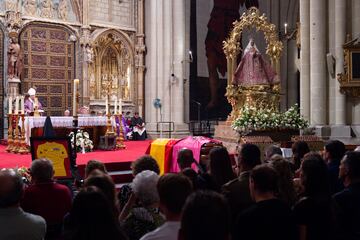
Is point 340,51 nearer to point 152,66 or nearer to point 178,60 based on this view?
point 178,60

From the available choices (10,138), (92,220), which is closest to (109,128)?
(10,138)

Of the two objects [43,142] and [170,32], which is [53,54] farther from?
[43,142]

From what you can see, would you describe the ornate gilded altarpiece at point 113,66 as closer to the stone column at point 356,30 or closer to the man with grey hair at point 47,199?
the stone column at point 356,30

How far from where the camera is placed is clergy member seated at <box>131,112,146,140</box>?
18.4 metres

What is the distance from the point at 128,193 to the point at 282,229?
5.16 ft

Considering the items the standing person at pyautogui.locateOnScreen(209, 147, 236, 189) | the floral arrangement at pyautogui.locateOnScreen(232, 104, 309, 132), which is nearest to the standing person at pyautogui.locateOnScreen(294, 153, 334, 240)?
the standing person at pyautogui.locateOnScreen(209, 147, 236, 189)

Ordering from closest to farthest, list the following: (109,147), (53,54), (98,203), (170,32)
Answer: (98,203) < (109,147) < (53,54) < (170,32)

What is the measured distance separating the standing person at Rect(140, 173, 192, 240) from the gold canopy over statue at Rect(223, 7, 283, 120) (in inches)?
422

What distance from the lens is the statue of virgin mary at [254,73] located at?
13.4 m

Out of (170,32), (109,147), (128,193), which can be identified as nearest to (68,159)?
(128,193)

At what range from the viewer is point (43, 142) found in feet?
20.9

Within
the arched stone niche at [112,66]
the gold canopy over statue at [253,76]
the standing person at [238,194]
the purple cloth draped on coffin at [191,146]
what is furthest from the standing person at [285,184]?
the arched stone niche at [112,66]

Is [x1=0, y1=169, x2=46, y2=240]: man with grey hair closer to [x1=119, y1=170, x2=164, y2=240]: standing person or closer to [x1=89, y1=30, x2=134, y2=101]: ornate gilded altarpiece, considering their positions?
[x1=119, y1=170, x2=164, y2=240]: standing person

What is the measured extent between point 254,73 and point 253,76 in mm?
103
